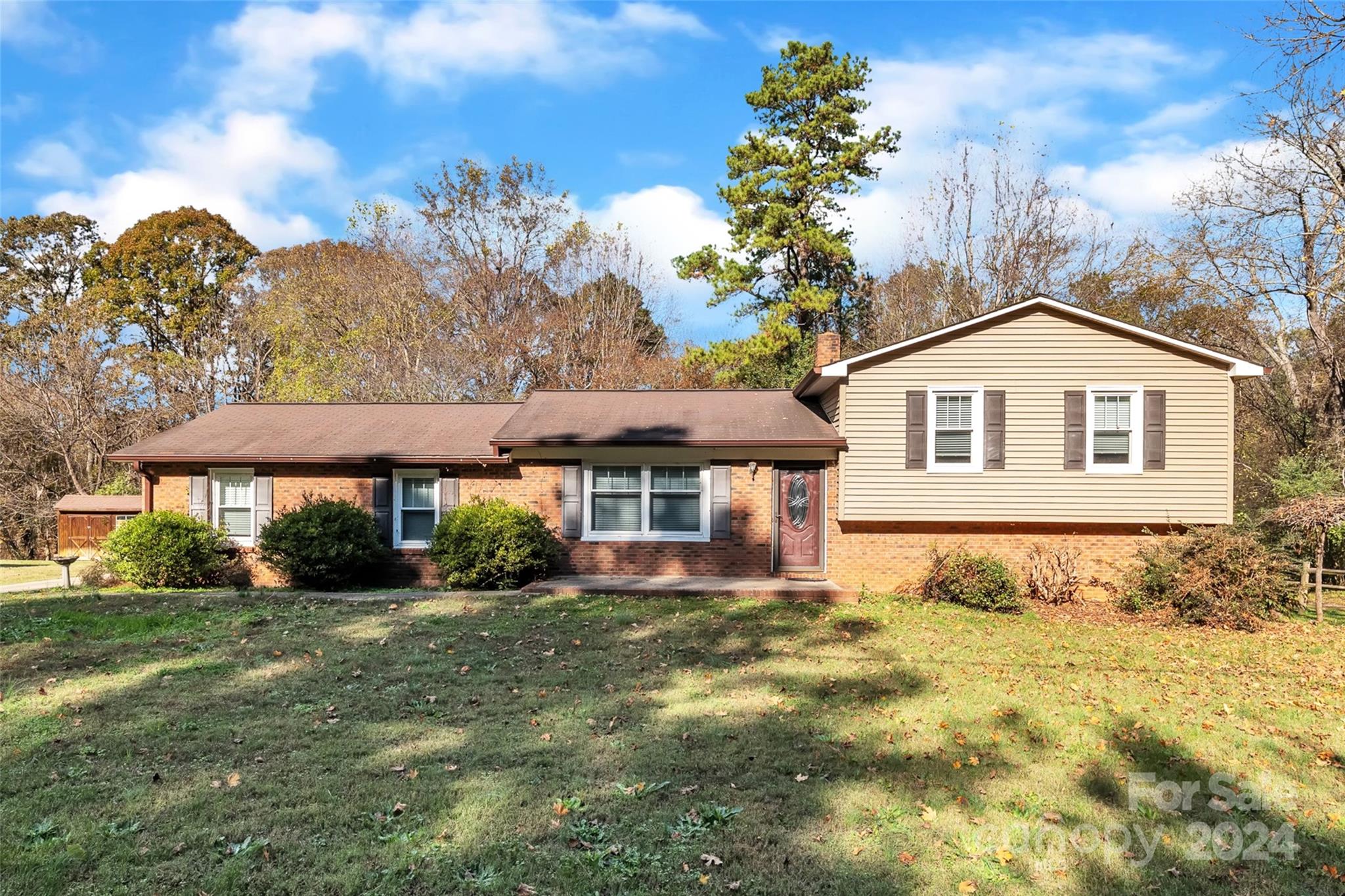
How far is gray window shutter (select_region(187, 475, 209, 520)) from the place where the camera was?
1425 centimetres

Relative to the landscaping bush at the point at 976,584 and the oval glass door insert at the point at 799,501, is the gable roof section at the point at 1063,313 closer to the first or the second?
the oval glass door insert at the point at 799,501

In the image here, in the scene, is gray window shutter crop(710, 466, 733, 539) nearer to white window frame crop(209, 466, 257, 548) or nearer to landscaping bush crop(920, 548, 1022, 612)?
landscaping bush crop(920, 548, 1022, 612)

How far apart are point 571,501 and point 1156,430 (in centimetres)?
996

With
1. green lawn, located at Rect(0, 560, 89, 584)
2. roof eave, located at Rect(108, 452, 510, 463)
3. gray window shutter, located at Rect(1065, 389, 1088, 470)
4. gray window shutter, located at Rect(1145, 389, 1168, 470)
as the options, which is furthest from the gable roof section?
green lawn, located at Rect(0, 560, 89, 584)

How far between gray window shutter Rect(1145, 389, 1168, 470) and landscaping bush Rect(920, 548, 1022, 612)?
119 inches

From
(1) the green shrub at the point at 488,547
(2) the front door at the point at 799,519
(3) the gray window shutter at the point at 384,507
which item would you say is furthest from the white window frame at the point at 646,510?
(3) the gray window shutter at the point at 384,507

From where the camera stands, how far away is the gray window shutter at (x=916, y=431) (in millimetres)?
12891

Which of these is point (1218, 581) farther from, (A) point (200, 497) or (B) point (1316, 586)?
(A) point (200, 497)

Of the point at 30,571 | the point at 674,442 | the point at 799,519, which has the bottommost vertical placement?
the point at 30,571

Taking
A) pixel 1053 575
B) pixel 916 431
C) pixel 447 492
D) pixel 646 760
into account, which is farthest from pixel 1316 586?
pixel 447 492

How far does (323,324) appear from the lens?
88.1 ft

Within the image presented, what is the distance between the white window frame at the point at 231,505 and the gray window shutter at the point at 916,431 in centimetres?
1188

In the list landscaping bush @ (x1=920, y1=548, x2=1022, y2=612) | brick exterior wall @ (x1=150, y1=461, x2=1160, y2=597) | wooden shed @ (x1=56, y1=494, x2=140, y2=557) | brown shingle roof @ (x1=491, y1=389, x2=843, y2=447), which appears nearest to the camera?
landscaping bush @ (x1=920, y1=548, x2=1022, y2=612)

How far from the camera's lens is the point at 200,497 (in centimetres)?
1426
